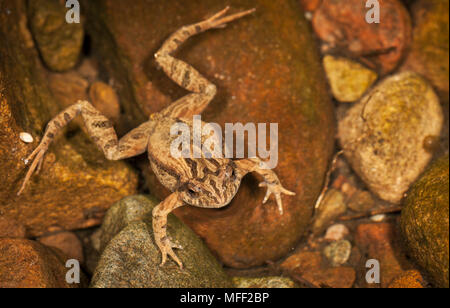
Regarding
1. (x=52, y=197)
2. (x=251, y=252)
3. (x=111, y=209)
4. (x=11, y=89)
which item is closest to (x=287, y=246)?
(x=251, y=252)

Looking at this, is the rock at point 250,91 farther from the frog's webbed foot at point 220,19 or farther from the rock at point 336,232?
the rock at point 336,232

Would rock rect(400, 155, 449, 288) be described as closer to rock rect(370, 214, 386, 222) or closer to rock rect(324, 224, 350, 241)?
rock rect(370, 214, 386, 222)

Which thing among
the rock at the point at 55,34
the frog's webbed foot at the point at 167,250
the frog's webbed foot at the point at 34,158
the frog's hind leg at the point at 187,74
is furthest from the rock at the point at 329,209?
the rock at the point at 55,34

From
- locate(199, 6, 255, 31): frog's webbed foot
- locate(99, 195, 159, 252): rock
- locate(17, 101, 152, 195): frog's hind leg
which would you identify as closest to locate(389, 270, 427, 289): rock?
locate(99, 195, 159, 252): rock

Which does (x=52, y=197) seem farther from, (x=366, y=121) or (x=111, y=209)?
(x=366, y=121)

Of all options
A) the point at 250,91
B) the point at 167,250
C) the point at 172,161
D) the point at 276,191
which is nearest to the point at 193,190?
the point at 172,161
